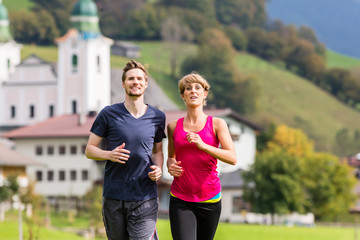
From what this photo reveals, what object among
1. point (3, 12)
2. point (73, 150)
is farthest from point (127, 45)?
point (73, 150)

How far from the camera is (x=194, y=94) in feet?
26.6

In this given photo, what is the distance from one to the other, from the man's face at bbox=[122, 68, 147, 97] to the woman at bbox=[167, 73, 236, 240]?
335 millimetres

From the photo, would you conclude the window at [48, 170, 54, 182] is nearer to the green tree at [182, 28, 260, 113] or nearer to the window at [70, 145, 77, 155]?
the window at [70, 145, 77, 155]

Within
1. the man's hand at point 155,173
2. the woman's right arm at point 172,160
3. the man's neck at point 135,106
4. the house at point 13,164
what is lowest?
the house at point 13,164

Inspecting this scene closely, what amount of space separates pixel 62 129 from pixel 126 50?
67.0 meters

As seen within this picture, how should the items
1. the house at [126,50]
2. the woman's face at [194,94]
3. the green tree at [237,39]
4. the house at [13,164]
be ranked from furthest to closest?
1. the green tree at [237,39]
2. the house at [126,50]
3. the house at [13,164]
4. the woman's face at [194,94]

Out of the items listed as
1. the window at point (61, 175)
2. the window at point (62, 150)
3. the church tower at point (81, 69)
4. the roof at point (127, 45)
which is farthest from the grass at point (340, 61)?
the window at point (61, 175)

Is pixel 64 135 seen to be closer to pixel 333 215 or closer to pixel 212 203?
pixel 333 215

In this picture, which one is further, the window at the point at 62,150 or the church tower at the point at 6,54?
the church tower at the point at 6,54

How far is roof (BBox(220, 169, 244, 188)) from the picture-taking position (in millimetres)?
72875

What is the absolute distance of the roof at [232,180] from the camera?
72.9m

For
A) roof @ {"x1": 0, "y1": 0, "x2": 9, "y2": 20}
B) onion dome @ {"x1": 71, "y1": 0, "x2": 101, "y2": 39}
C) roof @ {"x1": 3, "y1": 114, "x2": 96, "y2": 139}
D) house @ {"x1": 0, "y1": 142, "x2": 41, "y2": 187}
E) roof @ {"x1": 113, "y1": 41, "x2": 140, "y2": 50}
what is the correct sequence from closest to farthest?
house @ {"x1": 0, "y1": 142, "x2": 41, "y2": 187}, roof @ {"x1": 3, "y1": 114, "x2": 96, "y2": 139}, onion dome @ {"x1": 71, "y1": 0, "x2": 101, "y2": 39}, roof @ {"x1": 0, "y1": 0, "x2": 9, "y2": 20}, roof @ {"x1": 113, "y1": 41, "x2": 140, "y2": 50}

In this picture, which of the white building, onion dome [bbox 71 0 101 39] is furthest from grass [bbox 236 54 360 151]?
the white building

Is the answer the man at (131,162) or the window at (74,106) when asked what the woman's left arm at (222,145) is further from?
the window at (74,106)
